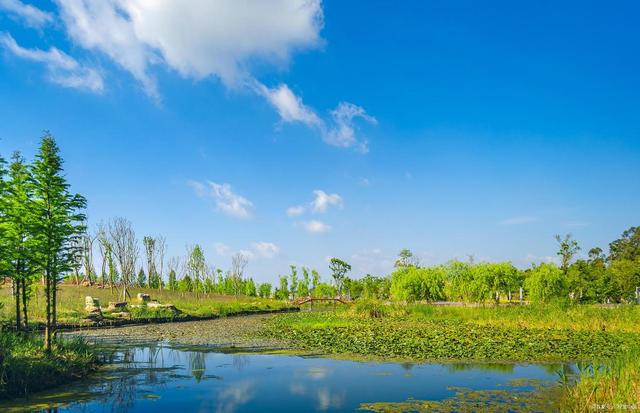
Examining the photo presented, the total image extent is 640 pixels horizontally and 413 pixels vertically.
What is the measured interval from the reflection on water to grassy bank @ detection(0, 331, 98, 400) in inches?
20.0

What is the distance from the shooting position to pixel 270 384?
1244 centimetres

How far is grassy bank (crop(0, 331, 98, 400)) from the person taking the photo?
1091 cm

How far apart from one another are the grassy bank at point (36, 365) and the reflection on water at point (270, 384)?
1.67 ft

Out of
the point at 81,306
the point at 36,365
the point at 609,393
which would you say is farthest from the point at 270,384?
the point at 81,306

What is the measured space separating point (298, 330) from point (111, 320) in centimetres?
1285

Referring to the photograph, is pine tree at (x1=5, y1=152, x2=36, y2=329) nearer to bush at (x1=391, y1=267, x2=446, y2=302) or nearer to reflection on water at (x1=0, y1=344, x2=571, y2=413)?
reflection on water at (x1=0, y1=344, x2=571, y2=413)

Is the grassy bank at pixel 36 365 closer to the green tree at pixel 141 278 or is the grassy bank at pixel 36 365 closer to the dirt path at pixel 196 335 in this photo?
the dirt path at pixel 196 335

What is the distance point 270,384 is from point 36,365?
605cm

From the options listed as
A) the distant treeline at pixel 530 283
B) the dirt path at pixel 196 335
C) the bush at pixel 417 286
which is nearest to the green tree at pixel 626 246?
the distant treeline at pixel 530 283

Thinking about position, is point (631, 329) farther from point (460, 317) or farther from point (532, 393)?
point (532, 393)

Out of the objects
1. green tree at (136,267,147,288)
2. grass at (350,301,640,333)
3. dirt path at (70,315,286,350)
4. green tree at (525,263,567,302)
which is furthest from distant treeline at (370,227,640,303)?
green tree at (136,267,147,288)

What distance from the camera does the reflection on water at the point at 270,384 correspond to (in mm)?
10320

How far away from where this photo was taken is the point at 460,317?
96.9 feet

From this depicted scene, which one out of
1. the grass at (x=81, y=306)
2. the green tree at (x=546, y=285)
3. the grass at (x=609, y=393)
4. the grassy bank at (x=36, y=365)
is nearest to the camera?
the grass at (x=609, y=393)
